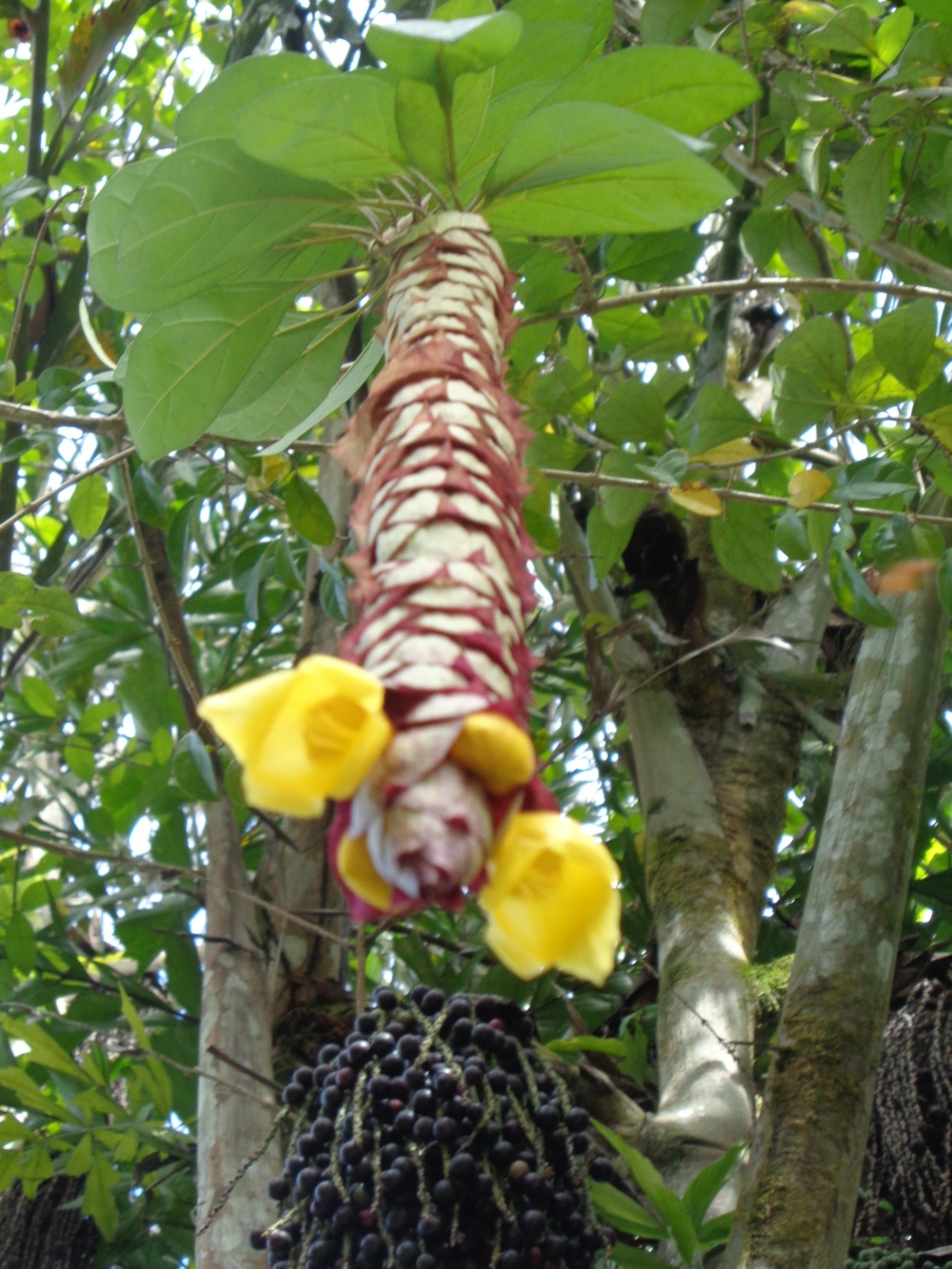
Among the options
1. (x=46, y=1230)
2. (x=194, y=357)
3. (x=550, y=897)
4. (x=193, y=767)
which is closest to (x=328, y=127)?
(x=194, y=357)

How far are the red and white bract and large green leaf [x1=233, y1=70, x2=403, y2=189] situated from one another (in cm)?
5

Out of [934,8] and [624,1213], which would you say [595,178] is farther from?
[624,1213]

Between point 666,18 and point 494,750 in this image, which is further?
point 666,18

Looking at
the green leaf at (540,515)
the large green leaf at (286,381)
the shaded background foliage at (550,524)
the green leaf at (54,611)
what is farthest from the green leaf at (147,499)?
the large green leaf at (286,381)

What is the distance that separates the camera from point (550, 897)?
0.38 m

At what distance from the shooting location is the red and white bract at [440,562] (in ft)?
1.14

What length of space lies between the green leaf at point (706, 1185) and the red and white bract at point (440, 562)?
69 centimetres

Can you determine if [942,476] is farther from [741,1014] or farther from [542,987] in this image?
[542,987]

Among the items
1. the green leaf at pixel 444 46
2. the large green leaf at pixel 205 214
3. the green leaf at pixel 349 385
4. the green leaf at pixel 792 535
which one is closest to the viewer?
the green leaf at pixel 444 46

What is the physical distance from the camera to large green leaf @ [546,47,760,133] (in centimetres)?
64

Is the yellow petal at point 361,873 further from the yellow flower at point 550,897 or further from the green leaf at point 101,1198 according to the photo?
the green leaf at point 101,1198

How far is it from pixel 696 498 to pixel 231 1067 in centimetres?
87

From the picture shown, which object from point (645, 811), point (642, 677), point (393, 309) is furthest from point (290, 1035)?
point (393, 309)

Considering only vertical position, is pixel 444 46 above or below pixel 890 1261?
above
